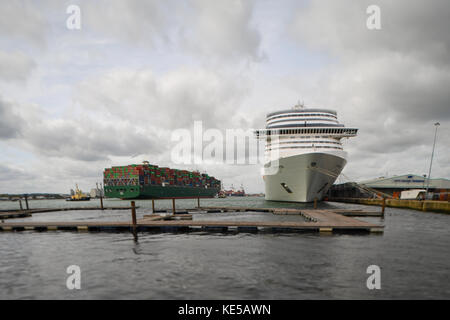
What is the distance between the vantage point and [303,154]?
33.9 metres

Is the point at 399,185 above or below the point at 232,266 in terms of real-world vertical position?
below

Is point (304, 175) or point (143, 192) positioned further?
point (143, 192)

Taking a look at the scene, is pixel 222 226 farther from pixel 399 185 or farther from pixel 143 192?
pixel 143 192

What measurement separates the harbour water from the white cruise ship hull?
17.2m

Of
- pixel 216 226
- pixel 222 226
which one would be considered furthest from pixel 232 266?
pixel 216 226

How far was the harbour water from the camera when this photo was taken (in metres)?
8.35

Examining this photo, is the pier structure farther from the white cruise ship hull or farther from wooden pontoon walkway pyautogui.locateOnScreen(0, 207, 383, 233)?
the white cruise ship hull

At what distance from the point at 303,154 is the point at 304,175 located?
3.42 meters

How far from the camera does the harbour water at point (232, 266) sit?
27.4 feet

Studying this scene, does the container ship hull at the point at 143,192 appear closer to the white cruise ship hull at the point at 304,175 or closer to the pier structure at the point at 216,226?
the white cruise ship hull at the point at 304,175

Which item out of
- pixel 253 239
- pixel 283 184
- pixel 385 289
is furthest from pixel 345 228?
pixel 283 184

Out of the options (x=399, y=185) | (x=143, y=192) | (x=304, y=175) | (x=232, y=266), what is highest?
(x=304, y=175)

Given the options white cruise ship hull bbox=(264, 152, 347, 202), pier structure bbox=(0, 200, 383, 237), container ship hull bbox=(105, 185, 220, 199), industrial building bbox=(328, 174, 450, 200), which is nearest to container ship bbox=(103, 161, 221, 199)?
container ship hull bbox=(105, 185, 220, 199)
